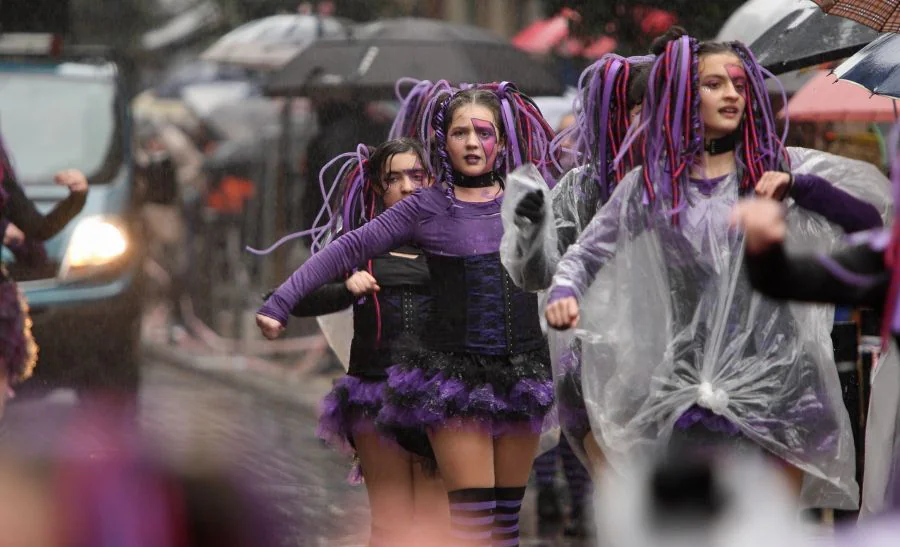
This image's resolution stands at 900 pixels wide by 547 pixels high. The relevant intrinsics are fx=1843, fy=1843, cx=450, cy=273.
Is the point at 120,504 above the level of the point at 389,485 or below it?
below

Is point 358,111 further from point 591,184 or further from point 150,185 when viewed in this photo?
point 591,184

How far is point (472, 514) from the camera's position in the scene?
5824 millimetres

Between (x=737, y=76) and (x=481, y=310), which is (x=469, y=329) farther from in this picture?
(x=737, y=76)

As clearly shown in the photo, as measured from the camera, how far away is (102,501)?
684 cm

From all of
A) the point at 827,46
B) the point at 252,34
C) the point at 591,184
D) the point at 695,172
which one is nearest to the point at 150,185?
the point at 252,34

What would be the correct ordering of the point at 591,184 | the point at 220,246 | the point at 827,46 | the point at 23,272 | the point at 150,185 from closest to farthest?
the point at 591,184
the point at 827,46
the point at 23,272
the point at 150,185
the point at 220,246

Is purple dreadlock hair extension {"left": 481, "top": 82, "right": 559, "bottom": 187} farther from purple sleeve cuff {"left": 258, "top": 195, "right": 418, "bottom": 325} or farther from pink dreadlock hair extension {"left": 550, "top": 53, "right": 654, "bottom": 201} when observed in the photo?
purple sleeve cuff {"left": 258, "top": 195, "right": 418, "bottom": 325}

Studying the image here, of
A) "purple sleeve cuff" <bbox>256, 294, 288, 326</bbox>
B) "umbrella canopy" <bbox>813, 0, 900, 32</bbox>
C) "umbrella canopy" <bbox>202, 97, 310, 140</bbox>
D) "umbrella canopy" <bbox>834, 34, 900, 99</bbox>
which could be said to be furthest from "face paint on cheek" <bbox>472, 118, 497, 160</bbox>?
"umbrella canopy" <bbox>202, 97, 310, 140</bbox>

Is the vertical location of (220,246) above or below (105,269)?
below

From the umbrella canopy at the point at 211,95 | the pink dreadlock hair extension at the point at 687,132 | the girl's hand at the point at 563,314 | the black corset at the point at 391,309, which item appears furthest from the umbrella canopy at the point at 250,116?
the girl's hand at the point at 563,314

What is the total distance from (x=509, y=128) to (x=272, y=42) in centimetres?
957

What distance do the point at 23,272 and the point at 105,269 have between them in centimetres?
69

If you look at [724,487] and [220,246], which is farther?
[220,246]

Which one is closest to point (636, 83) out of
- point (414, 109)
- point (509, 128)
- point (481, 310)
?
point (509, 128)
